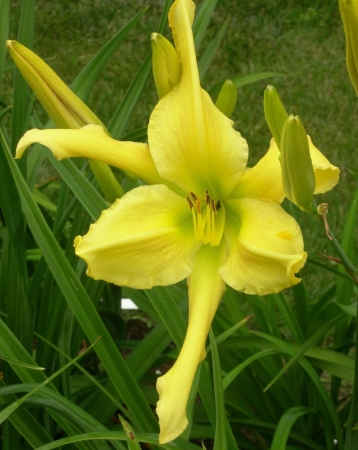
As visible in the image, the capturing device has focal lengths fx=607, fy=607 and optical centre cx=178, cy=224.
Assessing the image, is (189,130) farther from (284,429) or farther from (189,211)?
(284,429)

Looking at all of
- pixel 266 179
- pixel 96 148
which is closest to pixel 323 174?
pixel 266 179

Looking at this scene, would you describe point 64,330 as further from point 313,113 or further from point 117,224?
point 313,113

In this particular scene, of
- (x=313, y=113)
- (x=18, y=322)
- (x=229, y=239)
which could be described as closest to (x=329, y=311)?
(x=229, y=239)

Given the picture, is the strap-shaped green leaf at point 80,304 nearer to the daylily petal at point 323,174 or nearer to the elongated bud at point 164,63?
the elongated bud at point 164,63

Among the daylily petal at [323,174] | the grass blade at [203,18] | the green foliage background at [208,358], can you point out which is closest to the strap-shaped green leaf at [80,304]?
the green foliage background at [208,358]

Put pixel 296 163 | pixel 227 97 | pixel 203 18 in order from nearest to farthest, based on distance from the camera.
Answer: pixel 296 163, pixel 227 97, pixel 203 18

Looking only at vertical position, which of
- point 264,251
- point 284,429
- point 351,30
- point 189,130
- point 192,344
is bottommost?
point 284,429

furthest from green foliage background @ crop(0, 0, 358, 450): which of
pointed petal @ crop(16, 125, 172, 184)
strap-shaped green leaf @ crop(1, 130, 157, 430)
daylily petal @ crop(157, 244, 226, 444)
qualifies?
pointed petal @ crop(16, 125, 172, 184)
